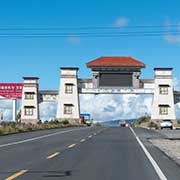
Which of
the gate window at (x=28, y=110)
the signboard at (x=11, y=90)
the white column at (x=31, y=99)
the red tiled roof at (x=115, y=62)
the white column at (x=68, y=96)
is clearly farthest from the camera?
the gate window at (x=28, y=110)

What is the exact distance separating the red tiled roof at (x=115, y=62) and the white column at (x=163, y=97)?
3869 mm

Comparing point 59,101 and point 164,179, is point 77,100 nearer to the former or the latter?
point 59,101

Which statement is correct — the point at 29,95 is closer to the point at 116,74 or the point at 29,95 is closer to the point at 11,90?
the point at 11,90

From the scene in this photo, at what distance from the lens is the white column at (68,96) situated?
3538 inches

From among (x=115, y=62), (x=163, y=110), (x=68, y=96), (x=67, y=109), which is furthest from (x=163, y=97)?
(x=67, y=109)

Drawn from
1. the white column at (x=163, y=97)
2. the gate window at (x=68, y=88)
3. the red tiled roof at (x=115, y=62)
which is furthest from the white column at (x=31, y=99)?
the white column at (x=163, y=97)

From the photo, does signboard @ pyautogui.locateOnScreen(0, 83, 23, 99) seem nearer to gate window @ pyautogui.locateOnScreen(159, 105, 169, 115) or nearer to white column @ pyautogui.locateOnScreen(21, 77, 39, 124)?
white column @ pyautogui.locateOnScreen(21, 77, 39, 124)

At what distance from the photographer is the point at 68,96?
90312 mm

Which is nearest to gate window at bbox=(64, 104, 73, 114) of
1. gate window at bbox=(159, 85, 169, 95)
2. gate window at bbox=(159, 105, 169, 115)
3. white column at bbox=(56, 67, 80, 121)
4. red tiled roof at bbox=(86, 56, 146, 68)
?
white column at bbox=(56, 67, 80, 121)

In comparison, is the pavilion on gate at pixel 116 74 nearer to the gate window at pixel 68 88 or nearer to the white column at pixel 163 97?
the white column at pixel 163 97

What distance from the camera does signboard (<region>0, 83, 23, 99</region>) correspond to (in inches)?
3164

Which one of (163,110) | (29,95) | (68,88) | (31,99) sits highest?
(68,88)

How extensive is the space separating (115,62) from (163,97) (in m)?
11.1

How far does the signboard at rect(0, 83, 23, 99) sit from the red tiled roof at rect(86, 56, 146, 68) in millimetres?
14499
